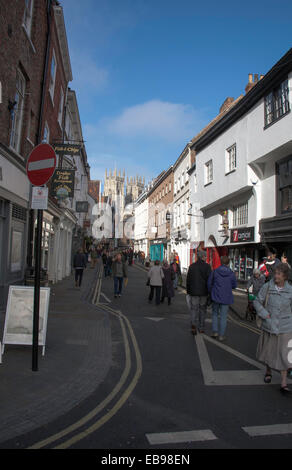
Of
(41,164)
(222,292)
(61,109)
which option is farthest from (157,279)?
(61,109)

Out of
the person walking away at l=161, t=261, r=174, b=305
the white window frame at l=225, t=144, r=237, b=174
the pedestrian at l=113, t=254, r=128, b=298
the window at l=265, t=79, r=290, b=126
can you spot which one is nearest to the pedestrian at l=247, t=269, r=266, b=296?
the person walking away at l=161, t=261, r=174, b=305

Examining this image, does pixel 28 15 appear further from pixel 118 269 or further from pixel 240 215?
pixel 240 215

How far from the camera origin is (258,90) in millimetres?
14602

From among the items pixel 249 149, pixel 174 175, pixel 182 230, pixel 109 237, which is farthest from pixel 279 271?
pixel 109 237

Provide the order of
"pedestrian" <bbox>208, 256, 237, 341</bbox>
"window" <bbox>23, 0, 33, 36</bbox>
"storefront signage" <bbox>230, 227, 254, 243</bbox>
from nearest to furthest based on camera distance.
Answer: "pedestrian" <bbox>208, 256, 237, 341</bbox> < "window" <bbox>23, 0, 33, 36</bbox> < "storefront signage" <bbox>230, 227, 254, 243</bbox>

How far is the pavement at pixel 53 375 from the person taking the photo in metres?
3.58

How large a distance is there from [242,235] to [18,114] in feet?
37.7

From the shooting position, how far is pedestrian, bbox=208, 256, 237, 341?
7.11 metres

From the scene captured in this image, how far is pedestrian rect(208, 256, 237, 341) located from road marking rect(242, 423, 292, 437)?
3.67 m

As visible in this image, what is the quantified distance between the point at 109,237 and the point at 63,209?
309ft

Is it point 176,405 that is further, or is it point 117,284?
point 117,284

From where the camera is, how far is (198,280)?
7.71 m

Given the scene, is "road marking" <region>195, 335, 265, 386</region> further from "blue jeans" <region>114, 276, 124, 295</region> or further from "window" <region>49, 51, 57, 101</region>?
"window" <region>49, 51, 57, 101</region>

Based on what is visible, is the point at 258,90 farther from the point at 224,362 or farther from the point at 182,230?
the point at 182,230
